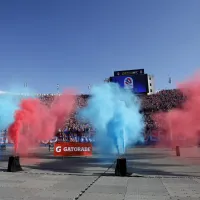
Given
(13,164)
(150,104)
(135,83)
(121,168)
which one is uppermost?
(135,83)

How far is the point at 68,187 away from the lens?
10547 mm

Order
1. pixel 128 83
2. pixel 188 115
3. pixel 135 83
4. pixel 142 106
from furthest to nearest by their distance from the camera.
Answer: pixel 142 106
pixel 128 83
pixel 135 83
pixel 188 115

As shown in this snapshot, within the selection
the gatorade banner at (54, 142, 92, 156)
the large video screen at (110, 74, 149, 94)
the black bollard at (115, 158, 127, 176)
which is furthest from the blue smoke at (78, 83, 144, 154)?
the large video screen at (110, 74, 149, 94)

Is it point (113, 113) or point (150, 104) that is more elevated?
point (150, 104)

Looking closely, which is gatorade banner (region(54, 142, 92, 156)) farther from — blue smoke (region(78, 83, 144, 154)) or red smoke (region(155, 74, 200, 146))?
red smoke (region(155, 74, 200, 146))

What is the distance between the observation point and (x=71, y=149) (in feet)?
88.2

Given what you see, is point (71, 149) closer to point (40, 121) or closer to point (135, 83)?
point (40, 121)

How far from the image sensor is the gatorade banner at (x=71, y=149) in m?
26.6

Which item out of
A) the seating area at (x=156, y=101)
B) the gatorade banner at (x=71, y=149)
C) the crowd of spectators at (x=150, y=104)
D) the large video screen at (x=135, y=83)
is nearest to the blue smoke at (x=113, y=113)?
the gatorade banner at (x=71, y=149)

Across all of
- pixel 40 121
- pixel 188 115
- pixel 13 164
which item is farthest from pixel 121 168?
pixel 40 121

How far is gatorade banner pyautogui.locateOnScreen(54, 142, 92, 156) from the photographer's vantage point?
26641 millimetres

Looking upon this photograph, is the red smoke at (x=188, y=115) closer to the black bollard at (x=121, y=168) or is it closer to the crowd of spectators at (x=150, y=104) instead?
the black bollard at (x=121, y=168)

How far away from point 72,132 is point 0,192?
41595mm

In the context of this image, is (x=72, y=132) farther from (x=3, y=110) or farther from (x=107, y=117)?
(x=107, y=117)
